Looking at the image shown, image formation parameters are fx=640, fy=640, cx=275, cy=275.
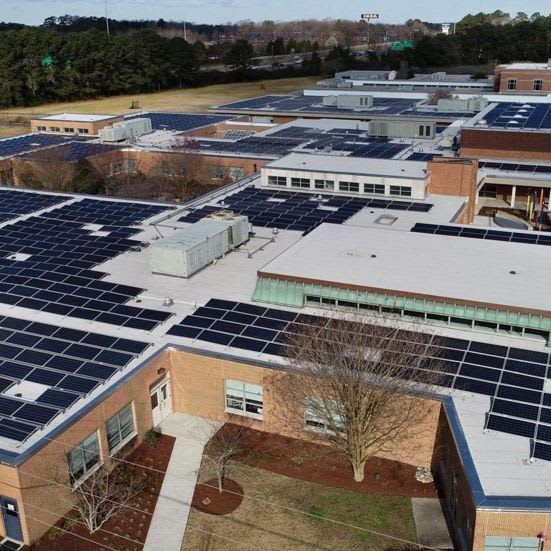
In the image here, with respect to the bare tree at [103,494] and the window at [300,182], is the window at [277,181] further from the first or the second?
the bare tree at [103,494]

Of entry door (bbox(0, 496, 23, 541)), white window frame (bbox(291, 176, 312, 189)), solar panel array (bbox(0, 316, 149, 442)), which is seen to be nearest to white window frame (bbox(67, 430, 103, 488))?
solar panel array (bbox(0, 316, 149, 442))

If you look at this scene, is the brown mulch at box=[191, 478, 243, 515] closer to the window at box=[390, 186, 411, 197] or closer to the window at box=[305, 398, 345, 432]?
the window at box=[305, 398, 345, 432]

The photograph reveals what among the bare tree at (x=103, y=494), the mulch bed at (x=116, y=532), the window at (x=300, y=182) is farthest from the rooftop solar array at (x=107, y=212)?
the mulch bed at (x=116, y=532)

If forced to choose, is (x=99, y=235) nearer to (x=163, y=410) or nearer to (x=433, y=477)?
(x=163, y=410)

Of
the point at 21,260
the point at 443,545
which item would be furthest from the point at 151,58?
the point at 443,545

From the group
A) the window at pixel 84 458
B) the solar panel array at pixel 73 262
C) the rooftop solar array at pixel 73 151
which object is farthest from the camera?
the rooftop solar array at pixel 73 151

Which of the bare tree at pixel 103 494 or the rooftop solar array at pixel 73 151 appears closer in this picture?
the bare tree at pixel 103 494
